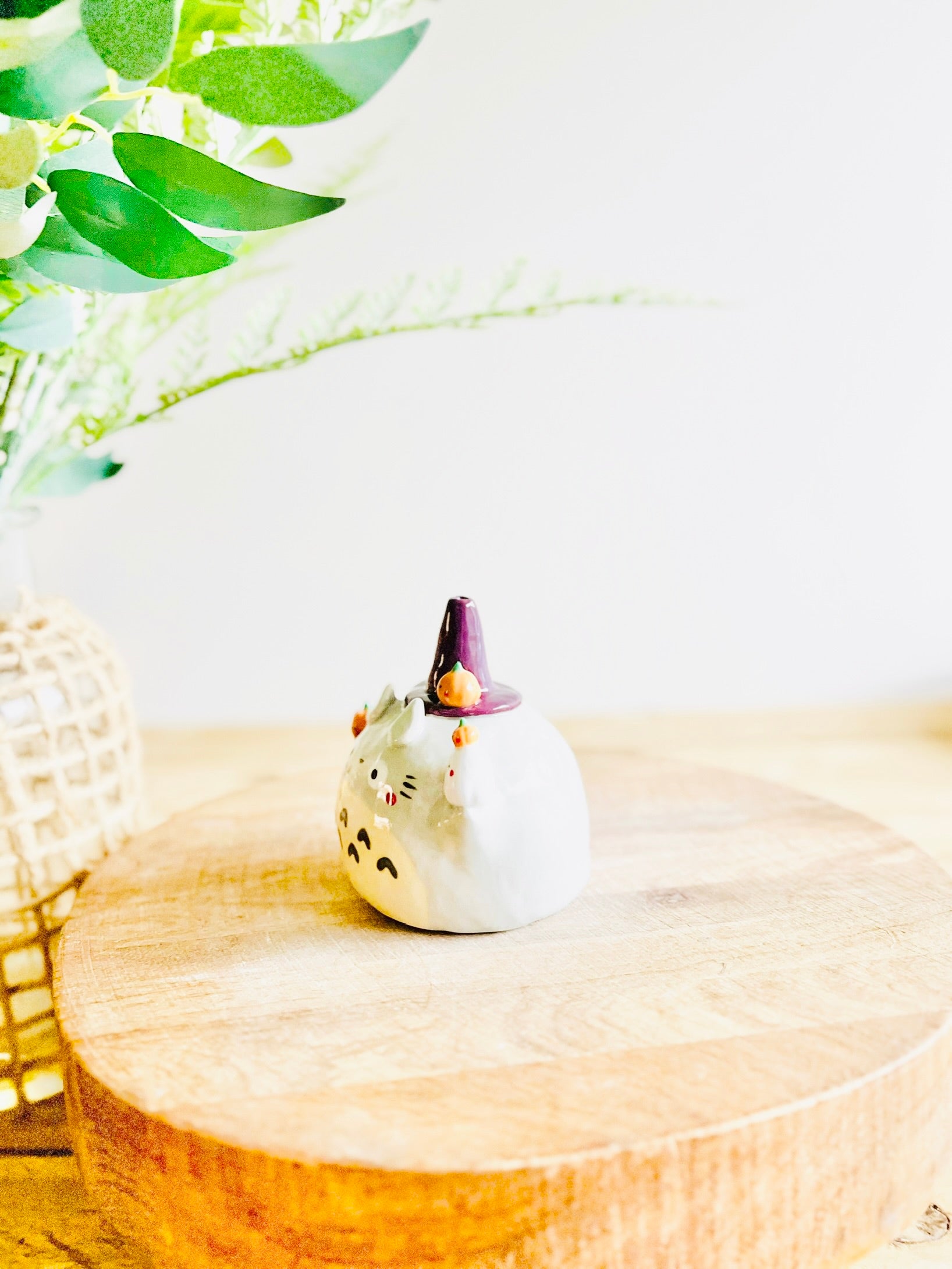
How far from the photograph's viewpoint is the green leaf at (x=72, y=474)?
0.69 meters

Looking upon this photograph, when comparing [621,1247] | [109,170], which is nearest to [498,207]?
[109,170]

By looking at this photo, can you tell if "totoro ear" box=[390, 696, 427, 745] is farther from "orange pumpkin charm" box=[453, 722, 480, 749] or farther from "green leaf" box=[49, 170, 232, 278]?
"green leaf" box=[49, 170, 232, 278]

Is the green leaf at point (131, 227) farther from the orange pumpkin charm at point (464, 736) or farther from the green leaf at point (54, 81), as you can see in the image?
the orange pumpkin charm at point (464, 736)

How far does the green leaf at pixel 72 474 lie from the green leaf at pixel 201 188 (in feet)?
0.99

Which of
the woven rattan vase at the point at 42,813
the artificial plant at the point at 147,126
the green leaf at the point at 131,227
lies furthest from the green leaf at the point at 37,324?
the woven rattan vase at the point at 42,813

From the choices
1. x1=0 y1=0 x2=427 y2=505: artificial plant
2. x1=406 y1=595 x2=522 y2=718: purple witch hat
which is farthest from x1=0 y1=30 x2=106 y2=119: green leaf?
x1=406 y1=595 x2=522 y2=718: purple witch hat

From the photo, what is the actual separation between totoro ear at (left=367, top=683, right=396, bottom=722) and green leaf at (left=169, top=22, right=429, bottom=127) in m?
0.33

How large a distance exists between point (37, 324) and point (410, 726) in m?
0.30

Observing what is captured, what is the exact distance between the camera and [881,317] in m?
1.15

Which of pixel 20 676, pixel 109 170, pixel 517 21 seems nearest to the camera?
pixel 109 170

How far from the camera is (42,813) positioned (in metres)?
0.64

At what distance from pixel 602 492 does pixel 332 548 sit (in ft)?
1.08

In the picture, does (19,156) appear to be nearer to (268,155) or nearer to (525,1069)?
(268,155)

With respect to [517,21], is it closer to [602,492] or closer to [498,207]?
[498,207]
